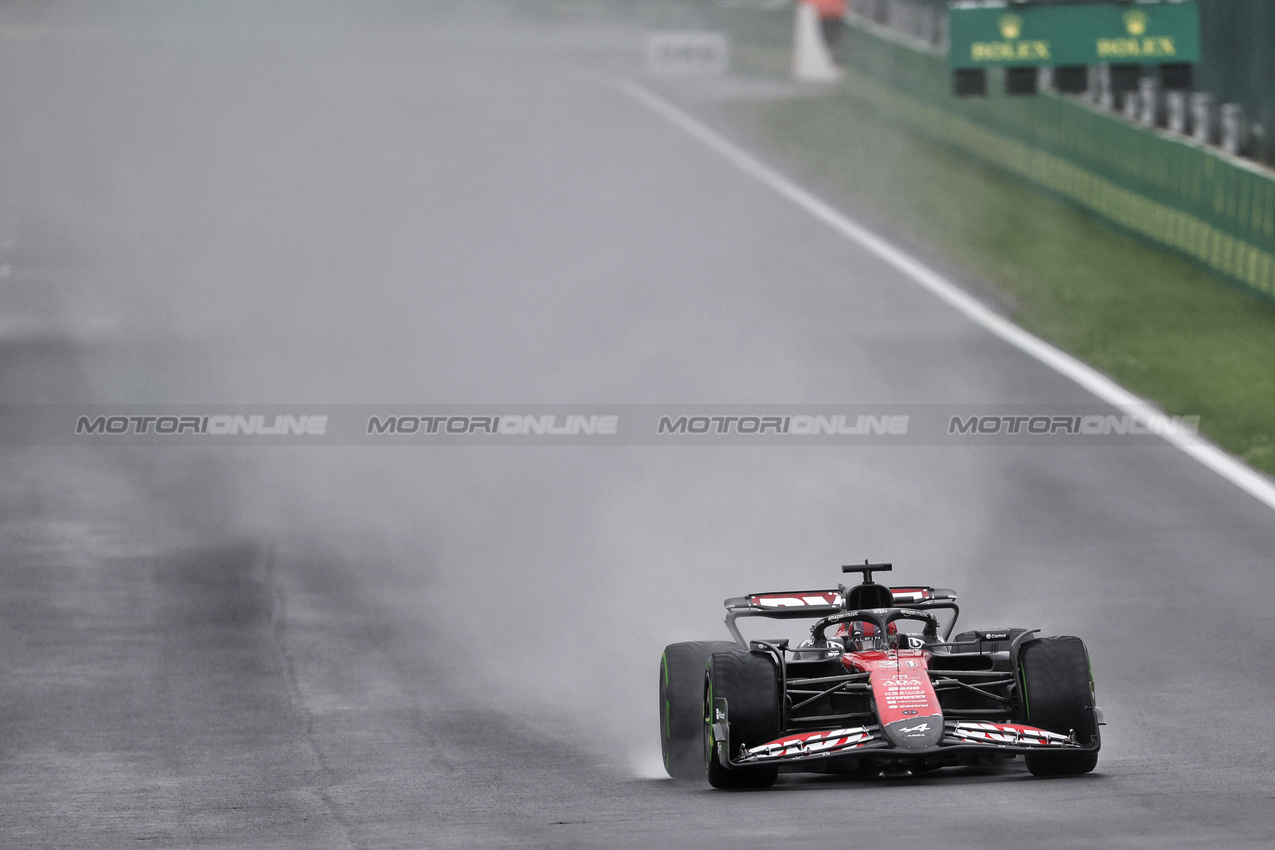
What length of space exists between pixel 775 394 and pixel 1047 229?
917cm

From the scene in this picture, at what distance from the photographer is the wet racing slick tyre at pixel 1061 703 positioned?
9.78 meters

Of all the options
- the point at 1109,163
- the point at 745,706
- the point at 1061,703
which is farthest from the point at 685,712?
the point at 1109,163

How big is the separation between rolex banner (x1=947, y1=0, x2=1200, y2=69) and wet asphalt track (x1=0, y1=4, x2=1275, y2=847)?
3.22m

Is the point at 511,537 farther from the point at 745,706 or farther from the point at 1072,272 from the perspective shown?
the point at 1072,272

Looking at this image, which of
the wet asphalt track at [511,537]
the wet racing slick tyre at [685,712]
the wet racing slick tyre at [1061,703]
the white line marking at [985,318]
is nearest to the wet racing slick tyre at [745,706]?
the wet asphalt track at [511,537]

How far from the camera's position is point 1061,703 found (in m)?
9.80

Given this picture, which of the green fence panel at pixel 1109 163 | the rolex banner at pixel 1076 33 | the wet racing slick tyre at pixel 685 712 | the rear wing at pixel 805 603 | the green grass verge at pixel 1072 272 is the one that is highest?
the rolex banner at pixel 1076 33

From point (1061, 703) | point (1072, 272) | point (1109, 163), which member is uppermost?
point (1061, 703)

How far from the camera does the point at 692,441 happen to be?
780 inches

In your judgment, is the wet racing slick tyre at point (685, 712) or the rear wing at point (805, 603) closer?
the wet racing slick tyre at point (685, 712)

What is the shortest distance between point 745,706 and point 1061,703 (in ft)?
4.55

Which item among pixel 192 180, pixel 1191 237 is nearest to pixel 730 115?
pixel 192 180

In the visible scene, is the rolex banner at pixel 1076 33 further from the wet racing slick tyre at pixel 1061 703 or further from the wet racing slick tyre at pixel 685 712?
the wet racing slick tyre at pixel 1061 703

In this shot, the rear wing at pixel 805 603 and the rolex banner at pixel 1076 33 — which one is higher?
the rolex banner at pixel 1076 33
